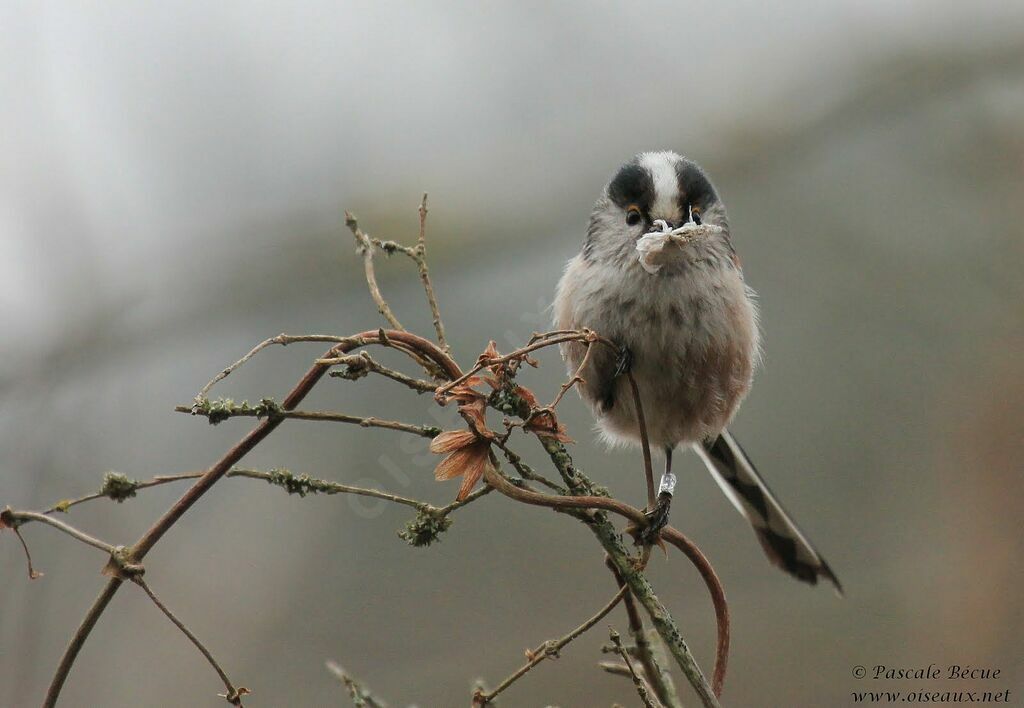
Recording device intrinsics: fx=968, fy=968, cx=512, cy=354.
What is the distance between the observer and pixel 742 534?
4562 millimetres

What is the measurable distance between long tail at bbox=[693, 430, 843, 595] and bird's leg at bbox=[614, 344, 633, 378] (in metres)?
0.75

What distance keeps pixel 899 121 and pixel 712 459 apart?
9.20ft

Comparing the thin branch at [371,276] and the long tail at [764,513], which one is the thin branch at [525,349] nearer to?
the thin branch at [371,276]

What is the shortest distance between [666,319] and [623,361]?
0.19 meters

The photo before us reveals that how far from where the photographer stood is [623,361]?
2.56 m

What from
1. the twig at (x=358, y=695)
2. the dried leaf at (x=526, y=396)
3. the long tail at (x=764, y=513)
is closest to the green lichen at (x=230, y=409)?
the dried leaf at (x=526, y=396)

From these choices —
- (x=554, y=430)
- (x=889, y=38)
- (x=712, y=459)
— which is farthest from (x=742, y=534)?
(x=554, y=430)

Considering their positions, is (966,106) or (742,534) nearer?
(742,534)

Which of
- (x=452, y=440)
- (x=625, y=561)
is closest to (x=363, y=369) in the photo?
(x=452, y=440)

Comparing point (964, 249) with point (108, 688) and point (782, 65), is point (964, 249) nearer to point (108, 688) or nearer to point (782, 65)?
point (782, 65)

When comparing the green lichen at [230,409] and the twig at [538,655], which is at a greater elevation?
the green lichen at [230,409]

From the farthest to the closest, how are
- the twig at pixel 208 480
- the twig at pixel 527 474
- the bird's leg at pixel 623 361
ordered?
1. the bird's leg at pixel 623 361
2. the twig at pixel 527 474
3. the twig at pixel 208 480

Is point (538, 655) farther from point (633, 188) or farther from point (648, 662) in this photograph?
point (633, 188)

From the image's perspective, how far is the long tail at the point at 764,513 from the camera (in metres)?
2.84
